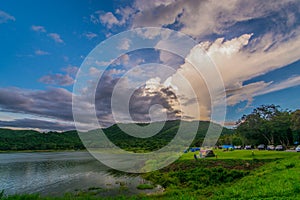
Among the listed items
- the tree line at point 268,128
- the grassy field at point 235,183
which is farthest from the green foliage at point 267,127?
the grassy field at point 235,183

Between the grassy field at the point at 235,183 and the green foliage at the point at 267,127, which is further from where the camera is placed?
the green foliage at the point at 267,127

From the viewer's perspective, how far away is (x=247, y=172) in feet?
66.6

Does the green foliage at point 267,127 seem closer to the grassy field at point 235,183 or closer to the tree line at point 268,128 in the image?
the tree line at point 268,128

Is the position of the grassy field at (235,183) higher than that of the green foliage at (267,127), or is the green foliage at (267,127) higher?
the green foliage at (267,127)

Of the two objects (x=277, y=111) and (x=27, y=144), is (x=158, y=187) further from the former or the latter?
(x=27, y=144)

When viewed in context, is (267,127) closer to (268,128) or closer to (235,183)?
(268,128)

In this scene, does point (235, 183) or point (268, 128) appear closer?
point (235, 183)

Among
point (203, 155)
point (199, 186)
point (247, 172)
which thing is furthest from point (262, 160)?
point (199, 186)

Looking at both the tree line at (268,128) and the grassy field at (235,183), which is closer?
the grassy field at (235,183)

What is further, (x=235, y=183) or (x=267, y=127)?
(x=267, y=127)

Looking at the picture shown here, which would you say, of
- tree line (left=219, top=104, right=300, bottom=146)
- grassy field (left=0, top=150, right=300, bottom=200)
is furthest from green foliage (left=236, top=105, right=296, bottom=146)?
grassy field (left=0, top=150, right=300, bottom=200)

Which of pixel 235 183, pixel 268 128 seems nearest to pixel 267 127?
pixel 268 128

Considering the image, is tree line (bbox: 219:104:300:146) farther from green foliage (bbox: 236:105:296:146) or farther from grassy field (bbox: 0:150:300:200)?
grassy field (bbox: 0:150:300:200)

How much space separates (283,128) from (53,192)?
60533 millimetres
